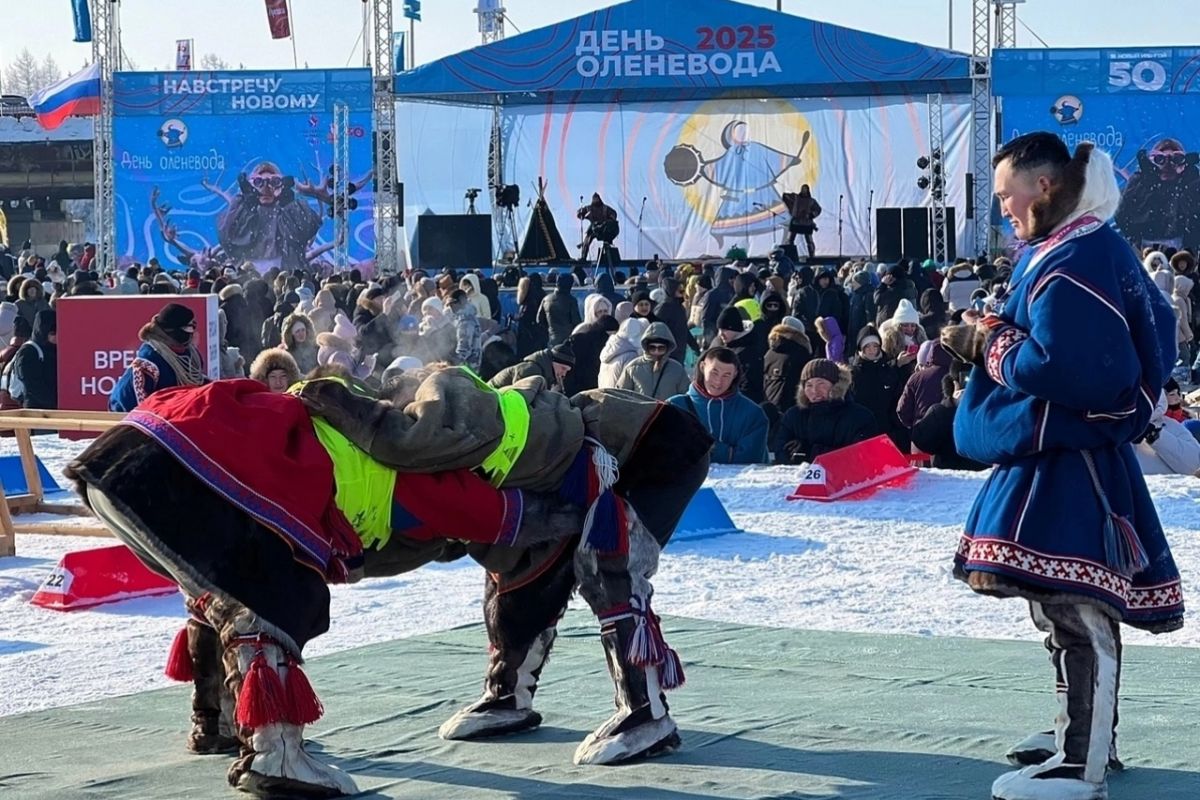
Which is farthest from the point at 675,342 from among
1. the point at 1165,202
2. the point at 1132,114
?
the point at 1165,202

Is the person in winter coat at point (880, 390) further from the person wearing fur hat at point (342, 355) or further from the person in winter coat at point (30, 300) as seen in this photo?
the person in winter coat at point (30, 300)

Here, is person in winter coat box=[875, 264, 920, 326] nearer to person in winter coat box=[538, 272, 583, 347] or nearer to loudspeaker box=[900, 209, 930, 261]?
person in winter coat box=[538, 272, 583, 347]

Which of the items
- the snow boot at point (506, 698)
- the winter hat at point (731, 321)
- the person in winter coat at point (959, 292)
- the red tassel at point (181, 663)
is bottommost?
the snow boot at point (506, 698)

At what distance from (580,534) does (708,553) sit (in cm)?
350

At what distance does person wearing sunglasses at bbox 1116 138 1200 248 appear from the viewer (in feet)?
81.4

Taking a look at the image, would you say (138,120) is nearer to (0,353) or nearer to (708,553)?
(0,353)

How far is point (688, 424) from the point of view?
4.39m

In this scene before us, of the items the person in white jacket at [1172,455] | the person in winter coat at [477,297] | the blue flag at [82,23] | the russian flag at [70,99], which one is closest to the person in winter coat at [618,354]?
the person in white jacket at [1172,455]

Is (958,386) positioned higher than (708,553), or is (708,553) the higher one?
(958,386)

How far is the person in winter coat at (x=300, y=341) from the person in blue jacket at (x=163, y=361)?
2282mm

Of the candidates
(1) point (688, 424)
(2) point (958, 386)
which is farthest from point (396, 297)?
(1) point (688, 424)

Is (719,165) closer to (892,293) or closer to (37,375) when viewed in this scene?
(892,293)

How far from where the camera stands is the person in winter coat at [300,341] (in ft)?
36.4

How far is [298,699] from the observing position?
373 centimetres
